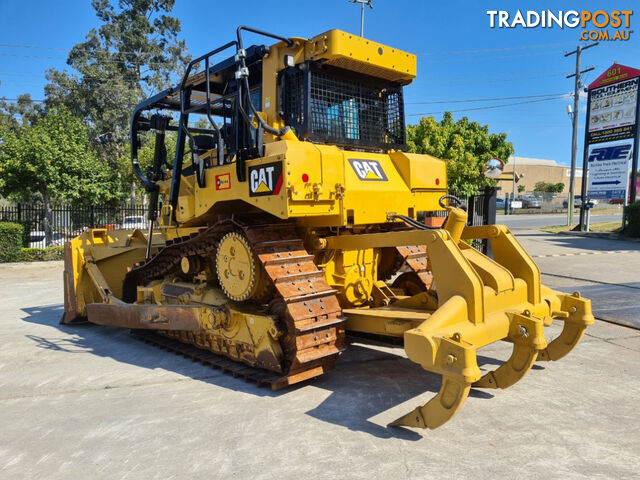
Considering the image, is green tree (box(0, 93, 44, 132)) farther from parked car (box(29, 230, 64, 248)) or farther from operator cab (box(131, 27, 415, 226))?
operator cab (box(131, 27, 415, 226))

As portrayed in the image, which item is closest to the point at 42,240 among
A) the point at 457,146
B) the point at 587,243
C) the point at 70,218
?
the point at 70,218

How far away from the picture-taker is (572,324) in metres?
4.50

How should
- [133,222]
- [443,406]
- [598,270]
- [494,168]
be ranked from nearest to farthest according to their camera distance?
[443,406]
[598,270]
[494,168]
[133,222]

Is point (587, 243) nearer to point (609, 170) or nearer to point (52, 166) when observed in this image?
point (609, 170)

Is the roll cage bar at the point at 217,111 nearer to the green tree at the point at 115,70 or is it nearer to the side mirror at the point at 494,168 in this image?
→ the side mirror at the point at 494,168

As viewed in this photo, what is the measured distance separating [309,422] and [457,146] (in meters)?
16.7

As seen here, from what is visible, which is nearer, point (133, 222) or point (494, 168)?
point (494, 168)

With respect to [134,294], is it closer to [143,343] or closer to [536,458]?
[143,343]

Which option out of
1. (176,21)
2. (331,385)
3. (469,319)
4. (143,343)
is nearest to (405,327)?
(469,319)

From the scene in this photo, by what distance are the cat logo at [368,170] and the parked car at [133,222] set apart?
18250 millimetres

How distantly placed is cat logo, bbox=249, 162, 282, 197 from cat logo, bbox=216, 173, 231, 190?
0.41m

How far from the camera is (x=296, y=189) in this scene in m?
4.00

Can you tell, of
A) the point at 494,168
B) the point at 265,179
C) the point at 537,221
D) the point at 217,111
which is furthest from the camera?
the point at 537,221

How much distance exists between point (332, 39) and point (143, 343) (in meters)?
4.24
